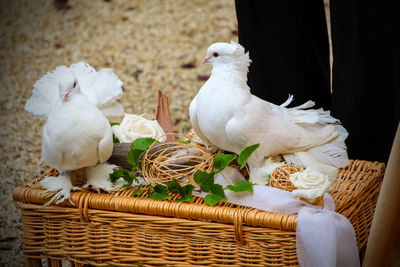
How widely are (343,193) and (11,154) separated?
64.6 inches

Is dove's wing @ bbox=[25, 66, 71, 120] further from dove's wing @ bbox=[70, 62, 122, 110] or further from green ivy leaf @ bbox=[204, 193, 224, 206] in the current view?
green ivy leaf @ bbox=[204, 193, 224, 206]

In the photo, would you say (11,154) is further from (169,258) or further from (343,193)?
(343,193)

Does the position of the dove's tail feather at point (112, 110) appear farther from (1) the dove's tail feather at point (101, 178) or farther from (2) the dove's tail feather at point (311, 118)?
(2) the dove's tail feather at point (311, 118)

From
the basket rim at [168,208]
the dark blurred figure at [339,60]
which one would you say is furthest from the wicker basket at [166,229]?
the dark blurred figure at [339,60]

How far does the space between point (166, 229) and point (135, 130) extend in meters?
0.36

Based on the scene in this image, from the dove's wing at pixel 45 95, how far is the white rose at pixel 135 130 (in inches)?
8.2

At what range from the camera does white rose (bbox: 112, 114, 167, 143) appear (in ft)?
4.05

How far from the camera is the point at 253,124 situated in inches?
40.5

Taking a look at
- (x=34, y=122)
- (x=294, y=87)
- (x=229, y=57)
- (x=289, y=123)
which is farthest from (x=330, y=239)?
(x=34, y=122)

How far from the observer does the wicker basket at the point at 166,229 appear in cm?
93

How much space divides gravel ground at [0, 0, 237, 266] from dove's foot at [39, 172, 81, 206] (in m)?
0.92

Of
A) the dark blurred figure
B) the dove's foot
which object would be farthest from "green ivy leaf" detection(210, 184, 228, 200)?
the dark blurred figure

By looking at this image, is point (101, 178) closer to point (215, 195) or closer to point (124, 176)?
point (124, 176)

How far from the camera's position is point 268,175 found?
106 centimetres
